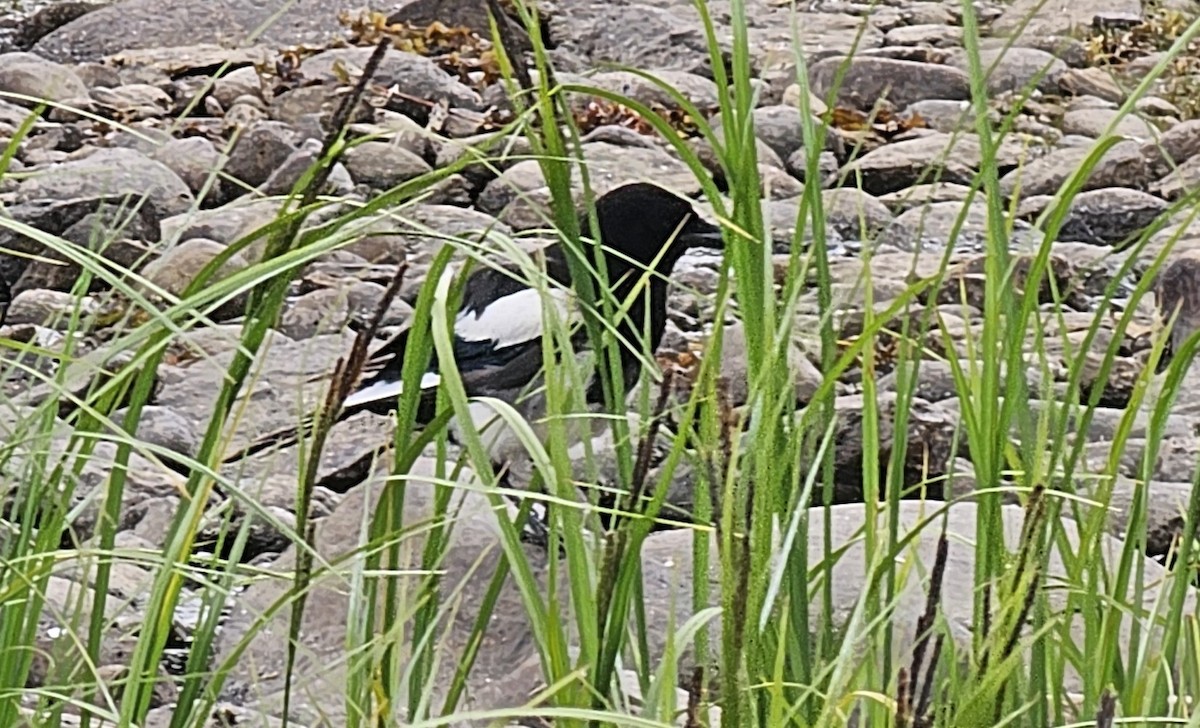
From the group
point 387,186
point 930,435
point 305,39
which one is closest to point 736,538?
point 930,435

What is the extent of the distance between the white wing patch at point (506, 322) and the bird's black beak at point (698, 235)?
13.5 inches

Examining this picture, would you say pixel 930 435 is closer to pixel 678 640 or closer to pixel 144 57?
pixel 678 640

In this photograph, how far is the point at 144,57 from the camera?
22.7 ft

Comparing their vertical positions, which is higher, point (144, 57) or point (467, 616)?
point (144, 57)

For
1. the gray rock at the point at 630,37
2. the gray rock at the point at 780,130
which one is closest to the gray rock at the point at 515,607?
the gray rock at the point at 780,130

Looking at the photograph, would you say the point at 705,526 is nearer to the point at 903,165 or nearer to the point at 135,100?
the point at 903,165

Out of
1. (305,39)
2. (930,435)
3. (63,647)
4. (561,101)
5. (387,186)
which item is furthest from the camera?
(305,39)

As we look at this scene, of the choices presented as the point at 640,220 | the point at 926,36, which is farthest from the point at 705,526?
the point at 926,36

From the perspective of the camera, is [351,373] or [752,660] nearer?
[351,373]

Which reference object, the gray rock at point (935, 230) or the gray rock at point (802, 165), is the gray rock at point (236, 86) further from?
the gray rock at point (935, 230)

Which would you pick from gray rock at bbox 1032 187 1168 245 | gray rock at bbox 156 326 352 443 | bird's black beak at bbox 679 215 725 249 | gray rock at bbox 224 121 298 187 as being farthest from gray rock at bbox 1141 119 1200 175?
gray rock at bbox 156 326 352 443

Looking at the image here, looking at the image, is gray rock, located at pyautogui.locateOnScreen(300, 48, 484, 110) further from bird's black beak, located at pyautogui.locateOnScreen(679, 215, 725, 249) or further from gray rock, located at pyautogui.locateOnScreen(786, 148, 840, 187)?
bird's black beak, located at pyautogui.locateOnScreen(679, 215, 725, 249)

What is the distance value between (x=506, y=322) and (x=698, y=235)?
1.45ft

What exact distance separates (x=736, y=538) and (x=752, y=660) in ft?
0.95
